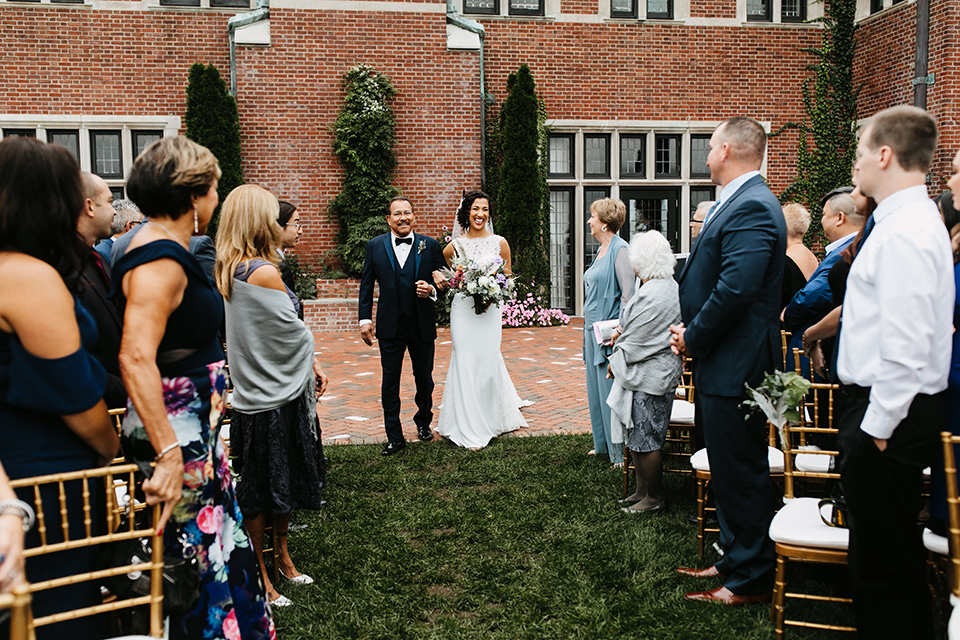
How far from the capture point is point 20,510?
1701mm

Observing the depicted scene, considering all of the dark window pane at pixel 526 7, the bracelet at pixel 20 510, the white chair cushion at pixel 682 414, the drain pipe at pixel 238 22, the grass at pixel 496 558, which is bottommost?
the grass at pixel 496 558

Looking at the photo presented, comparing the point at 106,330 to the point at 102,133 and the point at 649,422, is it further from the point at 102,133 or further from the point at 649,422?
the point at 102,133

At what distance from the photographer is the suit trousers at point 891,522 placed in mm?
2332

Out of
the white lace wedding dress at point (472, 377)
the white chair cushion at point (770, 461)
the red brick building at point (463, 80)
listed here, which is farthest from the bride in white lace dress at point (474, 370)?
the red brick building at point (463, 80)

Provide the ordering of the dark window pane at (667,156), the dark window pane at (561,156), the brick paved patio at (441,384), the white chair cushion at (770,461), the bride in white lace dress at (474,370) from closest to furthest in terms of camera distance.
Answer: the white chair cushion at (770,461) < the bride in white lace dress at (474,370) < the brick paved patio at (441,384) < the dark window pane at (561,156) < the dark window pane at (667,156)

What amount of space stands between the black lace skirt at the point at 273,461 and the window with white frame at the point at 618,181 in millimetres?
11226

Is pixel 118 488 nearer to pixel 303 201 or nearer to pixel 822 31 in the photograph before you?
pixel 303 201

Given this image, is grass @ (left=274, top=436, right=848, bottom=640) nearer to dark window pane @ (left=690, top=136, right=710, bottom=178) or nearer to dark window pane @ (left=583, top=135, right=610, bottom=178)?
dark window pane @ (left=583, top=135, right=610, bottom=178)

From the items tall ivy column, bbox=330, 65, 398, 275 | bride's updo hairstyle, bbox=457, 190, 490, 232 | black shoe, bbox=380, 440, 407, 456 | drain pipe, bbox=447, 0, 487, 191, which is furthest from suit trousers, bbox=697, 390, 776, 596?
drain pipe, bbox=447, 0, 487, 191

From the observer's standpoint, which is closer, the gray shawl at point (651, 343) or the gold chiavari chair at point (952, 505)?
the gold chiavari chair at point (952, 505)

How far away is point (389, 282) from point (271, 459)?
2.84 meters

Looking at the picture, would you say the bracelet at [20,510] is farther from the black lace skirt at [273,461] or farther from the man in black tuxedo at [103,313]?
the black lace skirt at [273,461]

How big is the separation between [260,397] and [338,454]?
2491 millimetres

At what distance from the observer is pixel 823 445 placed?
3975mm
